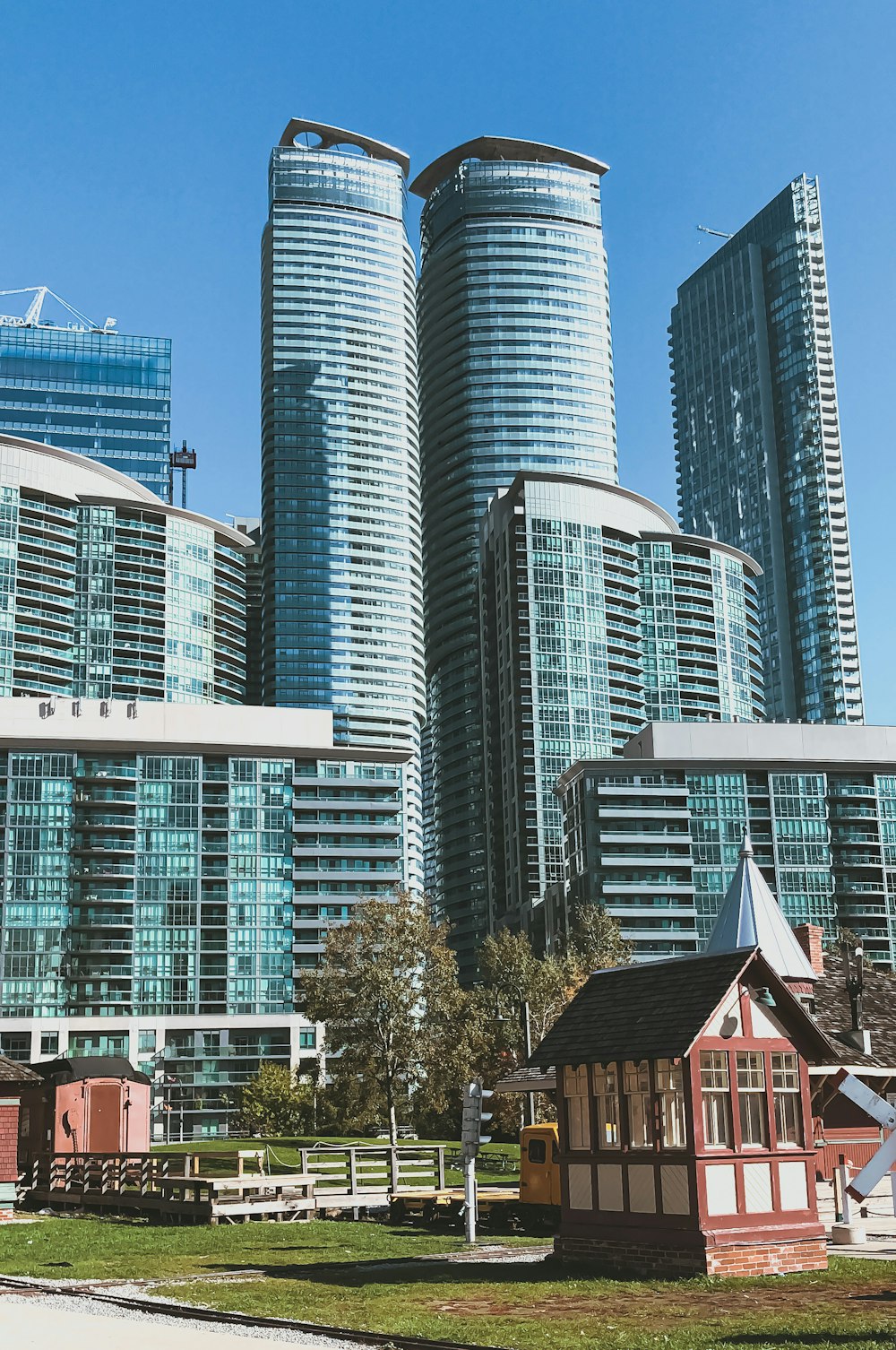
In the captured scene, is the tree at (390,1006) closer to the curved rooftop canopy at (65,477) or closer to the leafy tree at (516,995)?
the leafy tree at (516,995)

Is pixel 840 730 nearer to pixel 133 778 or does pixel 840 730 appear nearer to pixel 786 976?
pixel 133 778

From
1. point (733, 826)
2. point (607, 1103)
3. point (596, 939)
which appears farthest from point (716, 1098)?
point (733, 826)

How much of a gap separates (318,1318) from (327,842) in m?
122

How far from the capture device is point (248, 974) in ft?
449

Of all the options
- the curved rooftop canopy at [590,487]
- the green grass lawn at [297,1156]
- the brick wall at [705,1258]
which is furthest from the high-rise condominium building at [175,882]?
the brick wall at [705,1258]

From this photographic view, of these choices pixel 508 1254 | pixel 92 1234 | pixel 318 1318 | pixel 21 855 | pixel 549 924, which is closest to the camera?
pixel 318 1318

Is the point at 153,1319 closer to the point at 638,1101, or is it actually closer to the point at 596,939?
the point at 638,1101

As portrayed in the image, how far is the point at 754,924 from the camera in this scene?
1762 inches

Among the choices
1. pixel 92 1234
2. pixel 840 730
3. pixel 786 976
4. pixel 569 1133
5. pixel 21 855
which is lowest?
pixel 92 1234

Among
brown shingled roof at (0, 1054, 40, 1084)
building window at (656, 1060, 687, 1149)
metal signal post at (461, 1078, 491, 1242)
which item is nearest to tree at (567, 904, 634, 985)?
brown shingled roof at (0, 1054, 40, 1084)

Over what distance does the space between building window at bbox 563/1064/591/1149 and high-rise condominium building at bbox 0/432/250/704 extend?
500 feet

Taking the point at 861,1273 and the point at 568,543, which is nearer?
the point at 861,1273

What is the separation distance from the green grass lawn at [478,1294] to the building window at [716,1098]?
7.76 feet

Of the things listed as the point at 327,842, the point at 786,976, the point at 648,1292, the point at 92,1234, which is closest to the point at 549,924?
the point at 327,842
